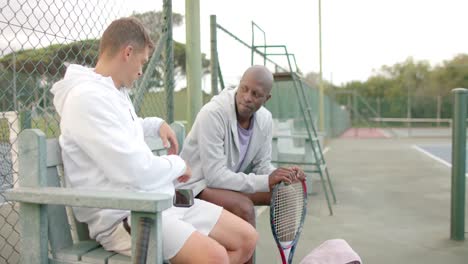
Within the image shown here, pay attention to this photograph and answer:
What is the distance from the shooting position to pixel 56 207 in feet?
6.63

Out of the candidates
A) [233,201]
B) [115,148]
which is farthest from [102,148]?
[233,201]

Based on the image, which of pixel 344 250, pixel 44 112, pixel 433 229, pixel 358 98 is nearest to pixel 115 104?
pixel 44 112

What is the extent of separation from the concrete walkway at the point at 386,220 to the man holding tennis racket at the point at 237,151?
1120 millimetres

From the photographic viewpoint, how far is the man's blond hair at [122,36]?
6.57ft

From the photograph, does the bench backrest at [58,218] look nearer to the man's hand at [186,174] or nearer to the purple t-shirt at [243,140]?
the man's hand at [186,174]

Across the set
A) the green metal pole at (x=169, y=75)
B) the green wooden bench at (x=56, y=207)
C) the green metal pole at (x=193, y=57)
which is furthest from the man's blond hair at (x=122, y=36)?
the green metal pole at (x=193, y=57)

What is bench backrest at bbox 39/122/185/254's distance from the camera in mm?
1986

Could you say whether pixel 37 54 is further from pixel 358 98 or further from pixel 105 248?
pixel 358 98

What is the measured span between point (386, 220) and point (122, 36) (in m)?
4.25

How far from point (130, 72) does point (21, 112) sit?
3.08 ft

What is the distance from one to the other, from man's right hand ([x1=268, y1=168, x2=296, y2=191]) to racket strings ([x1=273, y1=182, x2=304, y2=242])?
55 millimetres

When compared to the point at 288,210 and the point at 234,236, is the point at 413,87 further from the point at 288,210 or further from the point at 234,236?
the point at 234,236

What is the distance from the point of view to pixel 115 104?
6.23 ft

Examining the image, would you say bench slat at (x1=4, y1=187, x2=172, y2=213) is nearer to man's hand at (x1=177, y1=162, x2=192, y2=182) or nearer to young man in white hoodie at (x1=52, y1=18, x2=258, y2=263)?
young man in white hoodie at (x1=52, y1=18, x2=258, y2=263)
